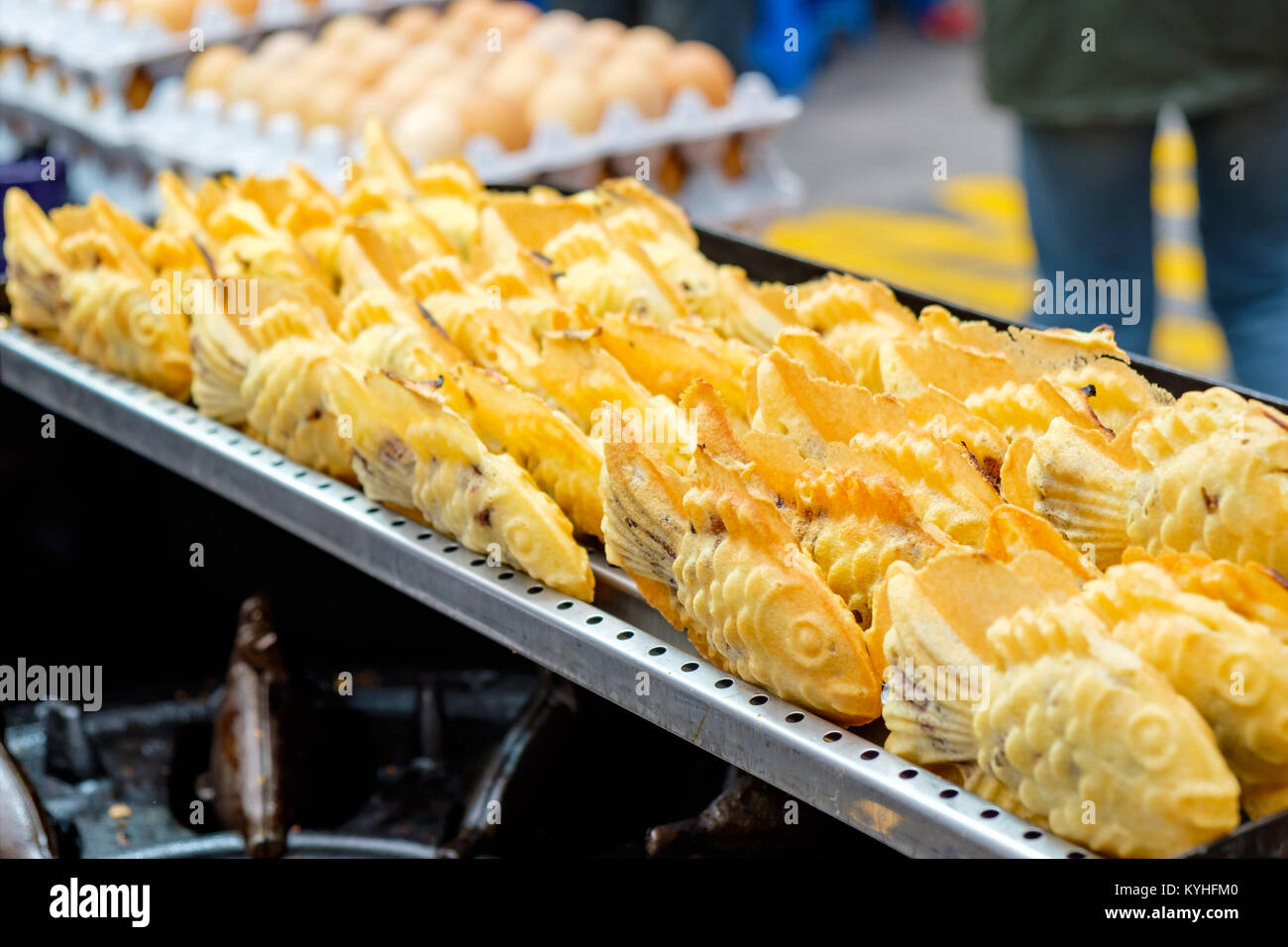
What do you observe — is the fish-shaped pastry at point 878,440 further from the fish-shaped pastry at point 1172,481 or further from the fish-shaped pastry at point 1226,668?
the fish-shaped pastry at point 1226,668

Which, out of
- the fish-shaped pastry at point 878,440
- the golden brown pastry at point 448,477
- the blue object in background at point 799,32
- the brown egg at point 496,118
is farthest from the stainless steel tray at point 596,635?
the blue object in background at point 799,32

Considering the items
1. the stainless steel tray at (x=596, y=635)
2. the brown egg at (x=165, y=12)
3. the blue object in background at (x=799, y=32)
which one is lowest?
the stainless steel tray at (x=596, y=635)

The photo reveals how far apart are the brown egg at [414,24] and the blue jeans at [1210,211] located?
190 centimetres

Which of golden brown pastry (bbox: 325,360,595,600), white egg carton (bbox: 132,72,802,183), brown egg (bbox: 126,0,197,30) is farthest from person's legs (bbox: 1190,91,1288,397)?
brown egg (bbox: 126,0,197,30)

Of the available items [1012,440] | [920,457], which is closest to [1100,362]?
[1012,440]

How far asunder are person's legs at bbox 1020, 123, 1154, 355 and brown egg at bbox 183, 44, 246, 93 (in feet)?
7.19

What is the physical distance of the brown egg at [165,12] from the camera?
4.40 m

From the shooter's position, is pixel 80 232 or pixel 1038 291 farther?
pixel 1038 291

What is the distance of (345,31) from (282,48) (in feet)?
0.75
